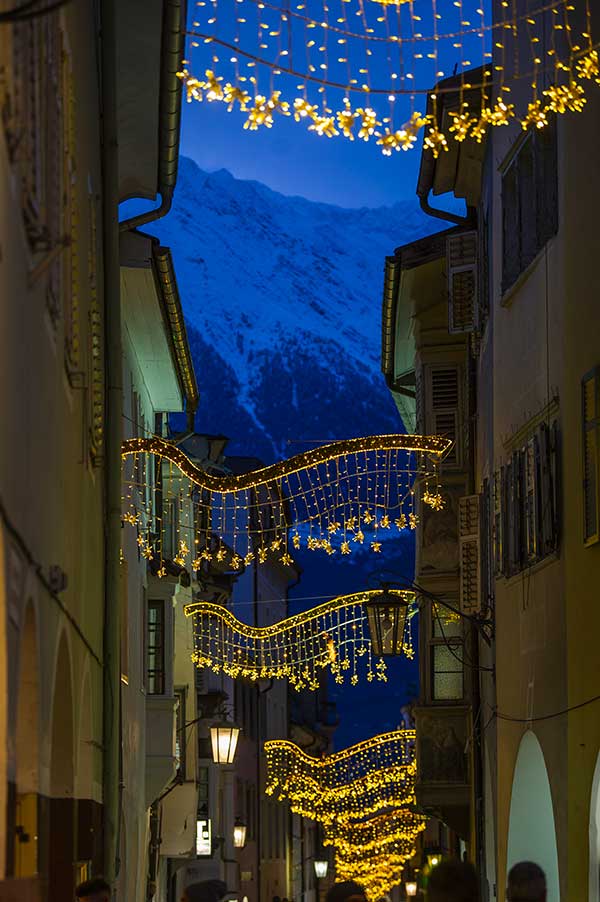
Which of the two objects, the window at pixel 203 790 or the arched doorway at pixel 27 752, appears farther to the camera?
the window at pixel 203 790

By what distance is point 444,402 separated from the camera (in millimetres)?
27562

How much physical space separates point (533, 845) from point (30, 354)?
1173cm

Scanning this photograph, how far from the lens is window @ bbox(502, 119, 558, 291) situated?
1631 cm

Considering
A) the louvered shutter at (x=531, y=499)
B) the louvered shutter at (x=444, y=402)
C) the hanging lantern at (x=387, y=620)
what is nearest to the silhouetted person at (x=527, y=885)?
the louvered shutter at (x=531, y=499)

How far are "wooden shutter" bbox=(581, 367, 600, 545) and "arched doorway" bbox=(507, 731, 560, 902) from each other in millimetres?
4561

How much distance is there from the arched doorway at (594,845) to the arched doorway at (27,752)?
6084 mm

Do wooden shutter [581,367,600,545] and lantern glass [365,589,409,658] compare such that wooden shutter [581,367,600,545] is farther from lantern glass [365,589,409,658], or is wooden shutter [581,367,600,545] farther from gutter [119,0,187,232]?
lantern glass [365,589,409,658]

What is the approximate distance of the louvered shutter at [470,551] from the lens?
2233 centimetres

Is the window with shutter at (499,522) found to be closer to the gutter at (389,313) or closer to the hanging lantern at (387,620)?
the hanging lantern at (387,620)

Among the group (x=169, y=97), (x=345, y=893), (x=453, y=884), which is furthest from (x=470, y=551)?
(x=453, y=884)

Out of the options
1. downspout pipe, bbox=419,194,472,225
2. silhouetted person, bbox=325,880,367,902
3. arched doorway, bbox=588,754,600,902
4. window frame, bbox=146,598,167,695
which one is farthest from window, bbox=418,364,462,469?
silhouetted person, bbox=325,880,367,902

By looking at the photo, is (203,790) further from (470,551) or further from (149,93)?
(149,93)

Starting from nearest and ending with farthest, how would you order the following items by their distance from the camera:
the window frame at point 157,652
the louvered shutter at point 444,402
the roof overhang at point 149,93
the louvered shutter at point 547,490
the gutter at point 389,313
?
the roof overhang at point 149,93, the louvered shutter at point 547,490, the gutter at point 389,313, the louvered shutter at point 444,402, the window frame at point 157,652

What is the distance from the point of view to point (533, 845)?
18141 millimetres
